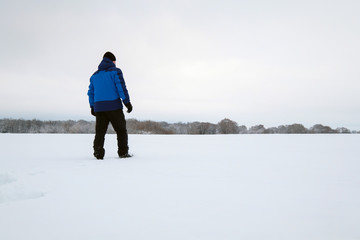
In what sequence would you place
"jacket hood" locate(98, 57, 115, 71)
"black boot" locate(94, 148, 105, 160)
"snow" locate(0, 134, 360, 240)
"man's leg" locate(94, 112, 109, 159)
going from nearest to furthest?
1. "snow" locate(0, 134, 360, 240)
2. "black boot" locate(94, 148, 105, 160)
3. "man's leg" locate(94, 112, 109, 159)
4. "jacket hood" locate(98, 57, 115, 71)

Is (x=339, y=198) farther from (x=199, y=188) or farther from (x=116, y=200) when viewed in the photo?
(x=116, y=200)

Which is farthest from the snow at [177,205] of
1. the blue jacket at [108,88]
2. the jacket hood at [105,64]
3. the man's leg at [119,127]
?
the jacket hood at [105,64]

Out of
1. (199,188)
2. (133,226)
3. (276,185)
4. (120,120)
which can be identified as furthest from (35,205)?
(120,120)

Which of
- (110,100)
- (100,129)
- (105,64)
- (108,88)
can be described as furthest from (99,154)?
(105,64)

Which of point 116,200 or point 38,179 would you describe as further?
point 38,179

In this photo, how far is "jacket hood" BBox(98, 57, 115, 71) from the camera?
12.5 feet

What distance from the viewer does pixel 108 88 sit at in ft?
12.4

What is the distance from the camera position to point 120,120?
Answer: 3797mm

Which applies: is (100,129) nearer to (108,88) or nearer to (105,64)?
(108,88)

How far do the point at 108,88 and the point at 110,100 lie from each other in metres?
0.19

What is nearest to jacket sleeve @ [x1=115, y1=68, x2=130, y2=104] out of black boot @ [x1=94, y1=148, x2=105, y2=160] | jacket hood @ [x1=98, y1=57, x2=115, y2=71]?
jacket hood @ [x1=98, y1=57, x2=115, y2=71]

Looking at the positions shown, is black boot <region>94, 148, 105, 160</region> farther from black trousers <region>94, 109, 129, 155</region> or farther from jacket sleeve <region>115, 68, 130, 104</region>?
jacket sleeve <region>115, 68, 130, 104</region>

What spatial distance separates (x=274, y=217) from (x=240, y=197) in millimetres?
342

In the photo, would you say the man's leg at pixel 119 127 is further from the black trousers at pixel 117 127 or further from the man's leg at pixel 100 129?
the man's leg at pixel 100 129
